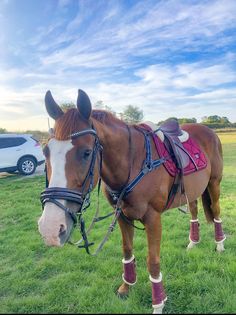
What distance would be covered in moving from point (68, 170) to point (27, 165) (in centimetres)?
1114

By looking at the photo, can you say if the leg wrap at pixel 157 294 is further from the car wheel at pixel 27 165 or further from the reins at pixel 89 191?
the car wheel at pixel 27 165

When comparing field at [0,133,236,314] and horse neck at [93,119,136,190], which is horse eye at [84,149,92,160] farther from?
field at [0,133,236,314]

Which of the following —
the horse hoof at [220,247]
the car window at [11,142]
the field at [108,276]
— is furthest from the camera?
the car window at [11,142]

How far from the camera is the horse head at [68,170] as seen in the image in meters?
2.07

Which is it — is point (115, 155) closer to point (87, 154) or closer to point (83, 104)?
point (87, 154)

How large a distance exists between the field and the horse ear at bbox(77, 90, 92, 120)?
173 centimetres

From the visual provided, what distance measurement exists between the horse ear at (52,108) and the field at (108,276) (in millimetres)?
→ 1786

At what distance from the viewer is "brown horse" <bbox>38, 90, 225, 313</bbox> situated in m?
2.12

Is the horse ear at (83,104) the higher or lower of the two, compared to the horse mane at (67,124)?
higher

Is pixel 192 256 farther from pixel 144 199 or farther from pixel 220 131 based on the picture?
pixel 220 131

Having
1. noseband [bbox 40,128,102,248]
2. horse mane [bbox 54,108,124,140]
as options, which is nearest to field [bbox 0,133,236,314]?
noseband [bbox 40,128,102,248]

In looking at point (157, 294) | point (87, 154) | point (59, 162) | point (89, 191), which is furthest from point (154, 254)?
point (59, 162)

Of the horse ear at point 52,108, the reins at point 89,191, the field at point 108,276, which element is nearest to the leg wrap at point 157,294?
the field at point 108,276

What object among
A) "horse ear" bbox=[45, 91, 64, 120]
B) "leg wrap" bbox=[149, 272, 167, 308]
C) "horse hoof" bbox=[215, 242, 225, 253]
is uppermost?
"horse ear" bbox=[45, 91, 64, 120]
